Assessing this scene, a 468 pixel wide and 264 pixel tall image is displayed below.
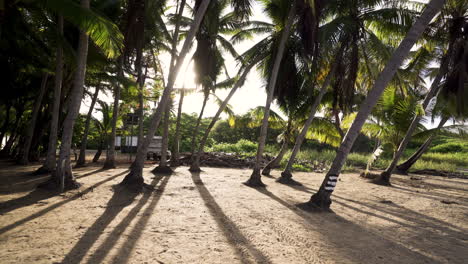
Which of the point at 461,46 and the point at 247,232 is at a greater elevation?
the point at 461,46

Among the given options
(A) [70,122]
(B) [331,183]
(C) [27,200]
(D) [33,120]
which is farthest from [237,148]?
(C) [27,200]

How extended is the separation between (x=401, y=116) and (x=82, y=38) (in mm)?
12064

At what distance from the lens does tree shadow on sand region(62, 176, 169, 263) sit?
3066mm

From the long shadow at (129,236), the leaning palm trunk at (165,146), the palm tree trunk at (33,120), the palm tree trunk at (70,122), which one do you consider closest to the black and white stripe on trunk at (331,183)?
the long shadow at (129,236)

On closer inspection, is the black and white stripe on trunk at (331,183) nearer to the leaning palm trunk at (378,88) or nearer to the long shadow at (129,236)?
the leaning palm trunk at (378,88)

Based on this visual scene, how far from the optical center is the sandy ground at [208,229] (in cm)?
332

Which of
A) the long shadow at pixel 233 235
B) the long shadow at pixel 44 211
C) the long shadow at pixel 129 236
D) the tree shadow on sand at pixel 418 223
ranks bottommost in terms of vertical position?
the tree shadow on sand at pixel 418 223

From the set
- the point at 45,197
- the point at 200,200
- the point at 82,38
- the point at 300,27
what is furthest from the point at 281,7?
the point at 45,197

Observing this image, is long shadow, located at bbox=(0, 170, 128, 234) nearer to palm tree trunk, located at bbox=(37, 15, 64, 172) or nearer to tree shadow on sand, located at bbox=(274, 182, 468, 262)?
palm tree trunk, located at bbox=(37, 15, 64, 172)

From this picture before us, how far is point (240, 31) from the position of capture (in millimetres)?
12312

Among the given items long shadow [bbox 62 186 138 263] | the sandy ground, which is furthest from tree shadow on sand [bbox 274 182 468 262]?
long shadow [bbox 62 186 138 263]

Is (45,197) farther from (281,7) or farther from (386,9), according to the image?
(386,9)

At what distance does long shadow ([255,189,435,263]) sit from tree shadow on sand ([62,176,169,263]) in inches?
118

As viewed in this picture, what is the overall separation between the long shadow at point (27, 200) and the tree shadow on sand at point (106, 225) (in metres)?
1.32
